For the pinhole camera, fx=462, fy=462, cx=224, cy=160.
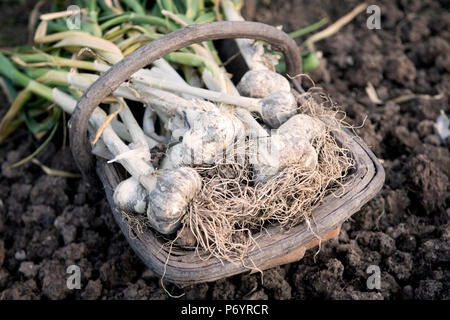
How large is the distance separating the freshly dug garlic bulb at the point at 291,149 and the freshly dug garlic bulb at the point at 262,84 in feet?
0.62

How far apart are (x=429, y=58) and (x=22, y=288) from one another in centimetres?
190

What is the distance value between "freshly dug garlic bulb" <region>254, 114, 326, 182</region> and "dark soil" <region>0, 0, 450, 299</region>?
0.34 m

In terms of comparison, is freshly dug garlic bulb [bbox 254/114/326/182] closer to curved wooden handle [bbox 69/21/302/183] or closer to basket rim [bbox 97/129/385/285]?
basket rim [bbox 97/129/385/285]

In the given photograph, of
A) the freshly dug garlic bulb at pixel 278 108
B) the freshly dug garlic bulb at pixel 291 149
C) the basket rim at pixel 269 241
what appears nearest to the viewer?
the basket rim at pixel 269 241

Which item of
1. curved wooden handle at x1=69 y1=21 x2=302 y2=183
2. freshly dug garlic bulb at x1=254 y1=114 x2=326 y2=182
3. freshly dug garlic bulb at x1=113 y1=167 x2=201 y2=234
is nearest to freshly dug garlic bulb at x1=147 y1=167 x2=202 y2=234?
freshly dug garlic bulb at x1=113 y1=167 x2=201 y2=234

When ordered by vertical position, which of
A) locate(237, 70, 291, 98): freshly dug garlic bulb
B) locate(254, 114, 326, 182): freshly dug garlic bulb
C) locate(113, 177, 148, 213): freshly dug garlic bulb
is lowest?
locate(113, 177, 148, 213): freshly dug garlic bulb

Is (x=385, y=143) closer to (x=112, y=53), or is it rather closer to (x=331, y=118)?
(x=331, y=118)

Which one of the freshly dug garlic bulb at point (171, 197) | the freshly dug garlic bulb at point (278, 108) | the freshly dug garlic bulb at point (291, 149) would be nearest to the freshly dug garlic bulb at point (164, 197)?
the freshly dug garlic bulb at point (171, 197)

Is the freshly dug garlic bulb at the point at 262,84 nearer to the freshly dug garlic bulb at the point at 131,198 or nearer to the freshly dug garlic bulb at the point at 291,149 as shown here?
the freshly dug garlic bulb at the point at 291,149

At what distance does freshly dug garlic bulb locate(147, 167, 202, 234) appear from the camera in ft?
3.87

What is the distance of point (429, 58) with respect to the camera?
2082mm

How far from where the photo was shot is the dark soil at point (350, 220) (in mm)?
1422

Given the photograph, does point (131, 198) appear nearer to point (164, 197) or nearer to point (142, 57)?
point (164, 197)
